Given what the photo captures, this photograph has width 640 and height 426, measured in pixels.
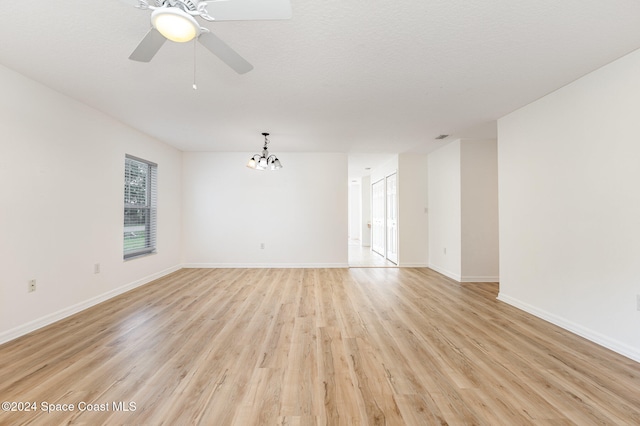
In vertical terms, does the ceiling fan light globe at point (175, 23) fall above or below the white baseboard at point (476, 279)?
above

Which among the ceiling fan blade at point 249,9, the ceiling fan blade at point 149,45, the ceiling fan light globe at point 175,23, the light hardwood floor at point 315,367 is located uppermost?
the ceiling fan blade at point 249,9

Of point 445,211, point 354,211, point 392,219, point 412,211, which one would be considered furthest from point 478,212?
point 354,211

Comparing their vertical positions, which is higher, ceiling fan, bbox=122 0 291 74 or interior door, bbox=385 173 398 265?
ceiling fan, bbox=122 0 291 74

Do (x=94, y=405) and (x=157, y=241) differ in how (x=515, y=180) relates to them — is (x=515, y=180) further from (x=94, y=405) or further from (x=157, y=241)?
(x=157, y=241)

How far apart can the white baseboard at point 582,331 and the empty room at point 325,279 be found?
2 centimetres

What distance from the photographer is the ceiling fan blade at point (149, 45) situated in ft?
5.11

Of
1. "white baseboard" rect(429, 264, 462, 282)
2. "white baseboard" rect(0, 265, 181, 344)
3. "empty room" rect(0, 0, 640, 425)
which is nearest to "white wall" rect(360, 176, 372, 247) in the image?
"white baseboard" rect(429, 264, 462, 282)

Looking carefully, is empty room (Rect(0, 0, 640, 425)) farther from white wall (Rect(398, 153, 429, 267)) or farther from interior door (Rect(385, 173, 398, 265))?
interior door (Rect(385, 173, 398, 265))

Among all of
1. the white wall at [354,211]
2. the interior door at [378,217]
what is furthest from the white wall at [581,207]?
the white wall at [354,211]

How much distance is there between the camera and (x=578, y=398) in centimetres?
171

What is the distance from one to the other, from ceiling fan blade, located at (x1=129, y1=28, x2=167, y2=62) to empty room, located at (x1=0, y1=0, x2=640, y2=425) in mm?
18

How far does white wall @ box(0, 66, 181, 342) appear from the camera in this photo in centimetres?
253

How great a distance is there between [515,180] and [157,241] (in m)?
5.78

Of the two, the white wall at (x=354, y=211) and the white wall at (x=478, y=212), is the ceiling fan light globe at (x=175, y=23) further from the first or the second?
Result: the white wall at (x=354, y=211)
